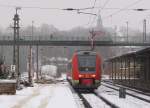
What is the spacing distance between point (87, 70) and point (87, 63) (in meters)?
0.57

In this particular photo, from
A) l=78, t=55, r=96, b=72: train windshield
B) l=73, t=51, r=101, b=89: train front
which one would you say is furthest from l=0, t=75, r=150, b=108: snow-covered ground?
l=78, t=55, r=96, b=72: train windshield

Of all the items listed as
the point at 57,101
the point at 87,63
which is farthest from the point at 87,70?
the point at 57,101

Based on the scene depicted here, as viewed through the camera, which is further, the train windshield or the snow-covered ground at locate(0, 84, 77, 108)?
the train windshield

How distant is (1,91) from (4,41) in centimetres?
5627

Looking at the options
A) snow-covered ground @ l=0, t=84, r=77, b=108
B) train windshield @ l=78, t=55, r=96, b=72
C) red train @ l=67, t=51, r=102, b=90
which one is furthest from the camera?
train windshield @ l=78, t=55, r=96, b=72

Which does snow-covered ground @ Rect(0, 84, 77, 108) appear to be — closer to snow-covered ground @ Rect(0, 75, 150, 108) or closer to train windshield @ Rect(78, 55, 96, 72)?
snow-covered ground @ Rect(0, 75, 150, 108)

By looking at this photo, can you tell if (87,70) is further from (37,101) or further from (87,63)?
(37,101)

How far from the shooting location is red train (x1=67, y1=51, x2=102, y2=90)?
3553 cm

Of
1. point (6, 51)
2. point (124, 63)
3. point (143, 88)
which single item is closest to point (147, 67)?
point (143, 88)

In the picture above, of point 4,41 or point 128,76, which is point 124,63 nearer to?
point 128,76

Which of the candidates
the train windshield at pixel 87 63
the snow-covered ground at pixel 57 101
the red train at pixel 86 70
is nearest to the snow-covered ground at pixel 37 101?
the snow-covered ground at pixel 57 101

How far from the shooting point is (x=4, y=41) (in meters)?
87.7

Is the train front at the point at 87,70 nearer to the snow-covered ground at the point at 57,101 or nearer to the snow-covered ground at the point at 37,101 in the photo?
the snow-covered ground at the point at 37,101

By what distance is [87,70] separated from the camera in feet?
118
